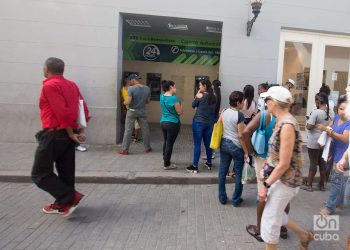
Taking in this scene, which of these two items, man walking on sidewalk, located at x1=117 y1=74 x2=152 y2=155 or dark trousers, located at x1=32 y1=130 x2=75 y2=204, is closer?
dark trousers, located at x1=32 y1=130 x2=75 y2=204

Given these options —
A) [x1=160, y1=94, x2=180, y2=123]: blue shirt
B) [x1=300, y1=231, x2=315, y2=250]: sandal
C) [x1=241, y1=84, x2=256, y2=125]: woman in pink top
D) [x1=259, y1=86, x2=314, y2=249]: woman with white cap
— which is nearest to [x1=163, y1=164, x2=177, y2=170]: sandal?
[x1=160, y1=94, x2=180, y2=123]: blue shirt

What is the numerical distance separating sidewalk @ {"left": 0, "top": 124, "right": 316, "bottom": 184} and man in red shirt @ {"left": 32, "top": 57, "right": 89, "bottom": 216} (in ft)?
5.59

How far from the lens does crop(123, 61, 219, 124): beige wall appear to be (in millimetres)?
12523

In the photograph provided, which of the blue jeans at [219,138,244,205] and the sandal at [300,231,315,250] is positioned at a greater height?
the blue jeans at [219,138,244,205]

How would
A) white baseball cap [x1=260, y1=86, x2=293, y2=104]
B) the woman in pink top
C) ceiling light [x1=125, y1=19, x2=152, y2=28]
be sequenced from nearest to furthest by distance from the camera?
white baseball cap [x1=260, y1=86, x2=293, y2=104] < the woman in pink top < ceiling light [x1=125, y1=19, x2=152, y2=28]

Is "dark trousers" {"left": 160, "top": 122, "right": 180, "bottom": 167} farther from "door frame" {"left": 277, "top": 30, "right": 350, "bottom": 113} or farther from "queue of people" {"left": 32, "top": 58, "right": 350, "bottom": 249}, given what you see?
"door frame" {"left": 277, "top": 30, "right": 350, "bottom": 113}

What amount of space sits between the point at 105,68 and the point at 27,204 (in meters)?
4.31

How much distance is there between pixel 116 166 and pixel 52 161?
8.27 ft

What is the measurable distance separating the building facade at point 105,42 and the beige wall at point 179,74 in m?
3.77

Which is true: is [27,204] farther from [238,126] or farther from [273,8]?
[273,8]

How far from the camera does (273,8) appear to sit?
8852 mm

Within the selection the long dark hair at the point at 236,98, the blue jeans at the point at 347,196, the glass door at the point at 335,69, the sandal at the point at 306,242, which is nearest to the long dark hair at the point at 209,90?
the long dark hair at the point at 236,98

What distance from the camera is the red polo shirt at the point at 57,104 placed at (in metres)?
4.27

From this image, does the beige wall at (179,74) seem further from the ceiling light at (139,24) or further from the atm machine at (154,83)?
the ceiling light at (139,24)
